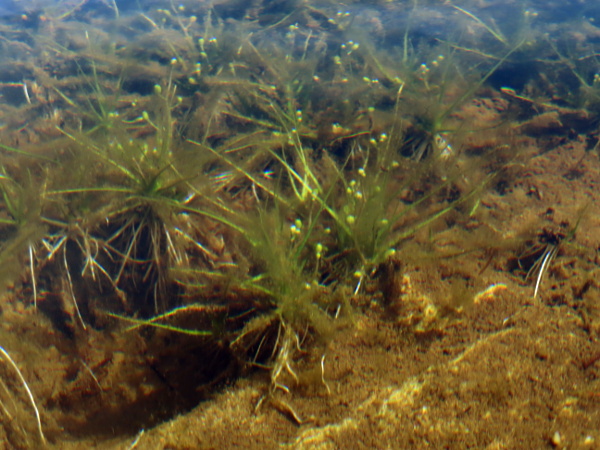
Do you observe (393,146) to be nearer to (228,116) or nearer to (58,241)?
(228,116)

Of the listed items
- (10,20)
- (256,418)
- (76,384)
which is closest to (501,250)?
(256,418)

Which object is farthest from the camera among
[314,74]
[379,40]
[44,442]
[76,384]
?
[379,40]

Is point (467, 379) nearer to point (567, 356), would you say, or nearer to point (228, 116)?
point (567, 356)

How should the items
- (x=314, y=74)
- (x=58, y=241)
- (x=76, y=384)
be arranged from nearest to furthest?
(x=76, y=384) < (x=58, y=241) < (x=314, y=74)

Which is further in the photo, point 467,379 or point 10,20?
point 10,20

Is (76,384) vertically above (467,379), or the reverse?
(467,379)

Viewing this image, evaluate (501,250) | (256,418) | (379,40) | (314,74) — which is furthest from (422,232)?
(379,40)
